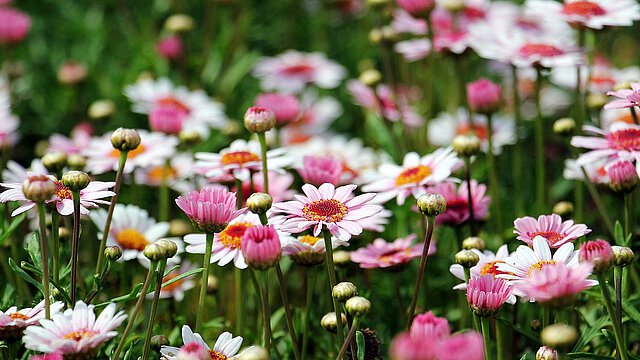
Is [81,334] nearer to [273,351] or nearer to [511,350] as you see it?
[273,351]

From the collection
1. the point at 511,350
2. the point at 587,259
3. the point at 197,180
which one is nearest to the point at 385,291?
the point at 511,350

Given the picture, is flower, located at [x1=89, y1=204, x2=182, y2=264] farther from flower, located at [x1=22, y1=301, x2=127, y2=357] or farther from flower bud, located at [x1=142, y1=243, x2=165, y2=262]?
flower, located at [x1=22, y1=301, x2=127, y2=357]

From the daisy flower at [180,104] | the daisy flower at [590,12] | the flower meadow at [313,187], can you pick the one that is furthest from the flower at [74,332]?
the daisy flower at [590,12]

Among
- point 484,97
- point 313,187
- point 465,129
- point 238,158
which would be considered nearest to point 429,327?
point 313,187

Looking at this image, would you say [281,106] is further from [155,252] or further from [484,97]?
[155,252]

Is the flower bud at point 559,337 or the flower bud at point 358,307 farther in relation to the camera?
the flower bud at point 358,307

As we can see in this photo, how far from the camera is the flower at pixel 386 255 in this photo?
2.07 metres

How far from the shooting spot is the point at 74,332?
1521mm

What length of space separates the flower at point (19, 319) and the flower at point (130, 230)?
481mm

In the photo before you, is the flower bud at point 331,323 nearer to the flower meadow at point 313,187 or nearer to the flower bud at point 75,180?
the flower meadow at point 313,187

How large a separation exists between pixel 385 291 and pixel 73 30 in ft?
7.59

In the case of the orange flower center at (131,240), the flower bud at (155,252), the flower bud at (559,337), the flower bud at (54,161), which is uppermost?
the flower bud at (54,161)

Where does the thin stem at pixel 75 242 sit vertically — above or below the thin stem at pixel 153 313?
above

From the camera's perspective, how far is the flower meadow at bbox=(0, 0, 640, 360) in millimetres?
1677
